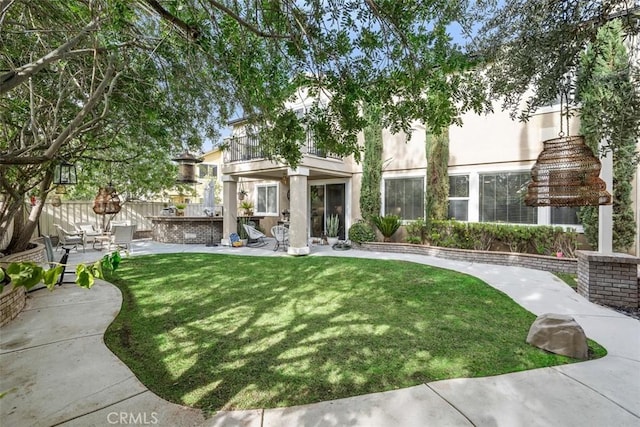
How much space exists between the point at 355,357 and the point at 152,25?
21.6ft

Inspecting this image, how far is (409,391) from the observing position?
2801 millimetres

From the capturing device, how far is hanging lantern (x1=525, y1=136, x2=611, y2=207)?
412 cm

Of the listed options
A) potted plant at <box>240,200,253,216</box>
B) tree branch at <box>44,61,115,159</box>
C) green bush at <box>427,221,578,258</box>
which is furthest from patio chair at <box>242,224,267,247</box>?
tree branch at <box>44,61,115,159</box>

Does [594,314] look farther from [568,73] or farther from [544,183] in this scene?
[568,73]

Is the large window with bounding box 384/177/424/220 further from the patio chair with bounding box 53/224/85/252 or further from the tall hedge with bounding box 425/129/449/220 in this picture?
the patio chair with bounding box 53/224/85/252

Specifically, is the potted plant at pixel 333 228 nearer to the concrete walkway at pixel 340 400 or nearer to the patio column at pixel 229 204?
the patio column at pixel 229 204

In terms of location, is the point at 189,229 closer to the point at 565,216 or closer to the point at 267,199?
the point at 267,199

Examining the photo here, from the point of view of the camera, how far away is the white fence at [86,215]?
1287cm

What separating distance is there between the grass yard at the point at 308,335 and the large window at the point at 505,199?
12.8 ft

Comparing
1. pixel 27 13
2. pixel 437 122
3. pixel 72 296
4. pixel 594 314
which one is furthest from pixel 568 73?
pixel 72 296

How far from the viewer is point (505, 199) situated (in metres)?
9.63

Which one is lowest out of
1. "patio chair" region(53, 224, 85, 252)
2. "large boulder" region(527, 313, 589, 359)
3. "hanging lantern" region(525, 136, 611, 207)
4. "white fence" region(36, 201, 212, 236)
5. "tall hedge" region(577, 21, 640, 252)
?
"large boulder" region(527, 313, 589, 359)

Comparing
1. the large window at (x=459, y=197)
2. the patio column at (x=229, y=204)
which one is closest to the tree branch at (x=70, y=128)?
the patio column at (x=229, y=204)

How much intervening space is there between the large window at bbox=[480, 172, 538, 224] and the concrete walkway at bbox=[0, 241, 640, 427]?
5.90 metres
